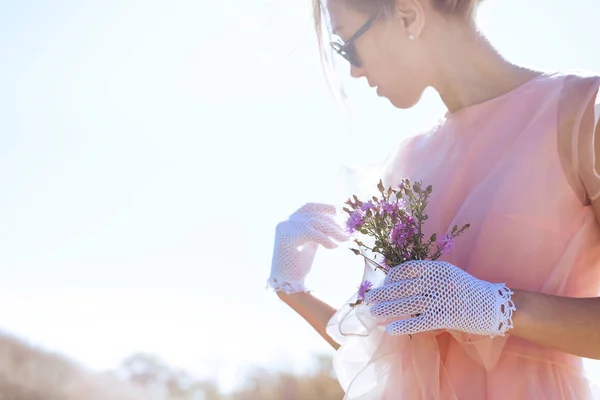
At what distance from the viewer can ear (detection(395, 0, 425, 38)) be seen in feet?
4.40

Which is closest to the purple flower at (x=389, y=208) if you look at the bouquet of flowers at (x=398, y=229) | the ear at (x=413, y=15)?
the bouquet of flowers at (x=398, y=229)

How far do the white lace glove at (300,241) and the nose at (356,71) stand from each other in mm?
347

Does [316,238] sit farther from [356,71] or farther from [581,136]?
[581,136]

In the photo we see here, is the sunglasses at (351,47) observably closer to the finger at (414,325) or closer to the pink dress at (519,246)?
the pink dress at (519,246)

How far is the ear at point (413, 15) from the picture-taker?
134 cm

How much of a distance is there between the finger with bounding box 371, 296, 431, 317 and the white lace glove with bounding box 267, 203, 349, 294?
0.58 meters

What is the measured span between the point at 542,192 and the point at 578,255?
0.12 metres

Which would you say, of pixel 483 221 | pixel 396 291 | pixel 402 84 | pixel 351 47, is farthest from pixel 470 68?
pixel 396 291

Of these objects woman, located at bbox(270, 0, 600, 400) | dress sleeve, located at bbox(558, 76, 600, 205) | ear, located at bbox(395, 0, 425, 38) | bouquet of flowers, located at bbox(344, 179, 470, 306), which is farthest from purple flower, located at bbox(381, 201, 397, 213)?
ear, located at bbox(395, 0, 425, 38)

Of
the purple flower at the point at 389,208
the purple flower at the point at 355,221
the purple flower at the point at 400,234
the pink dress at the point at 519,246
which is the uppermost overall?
the purple flower at the point at 355,221

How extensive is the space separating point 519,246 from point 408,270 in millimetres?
236

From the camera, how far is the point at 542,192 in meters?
1.13

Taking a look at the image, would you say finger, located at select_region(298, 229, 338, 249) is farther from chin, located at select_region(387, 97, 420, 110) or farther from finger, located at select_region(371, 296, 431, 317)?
finger, located at select_region(371, 296, 431, 317)

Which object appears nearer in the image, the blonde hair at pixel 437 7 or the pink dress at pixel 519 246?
the pink dress at pixel 519 246
